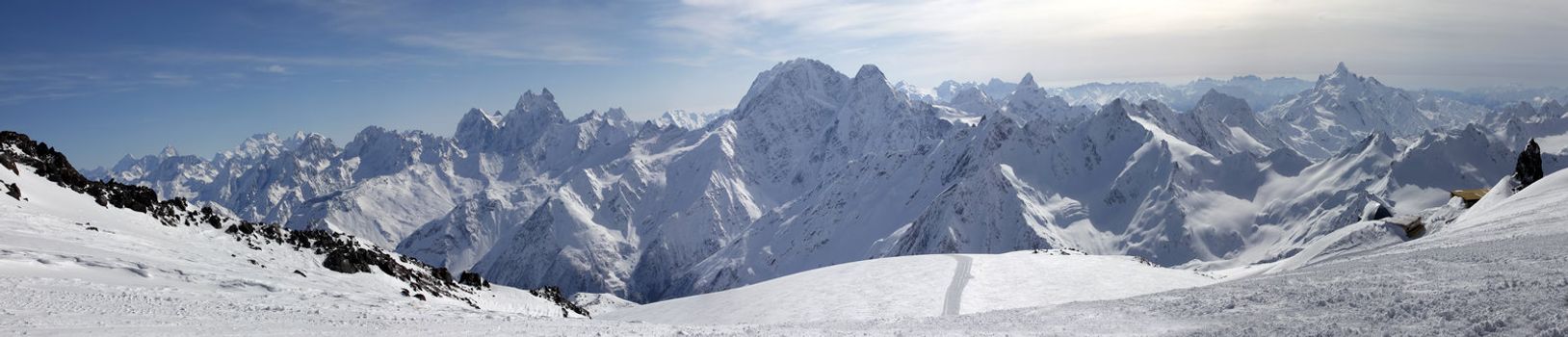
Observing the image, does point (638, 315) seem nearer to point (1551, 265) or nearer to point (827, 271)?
point (827, 271)

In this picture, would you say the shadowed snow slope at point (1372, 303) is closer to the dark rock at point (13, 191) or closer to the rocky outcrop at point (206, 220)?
the rocky outcrop at point (206, 220)

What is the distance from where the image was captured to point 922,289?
3734 centimetres

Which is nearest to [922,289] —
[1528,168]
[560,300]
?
[560,300]

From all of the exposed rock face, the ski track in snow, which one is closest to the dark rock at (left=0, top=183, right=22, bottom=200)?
the ski track in snow

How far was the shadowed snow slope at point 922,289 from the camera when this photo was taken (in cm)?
3356

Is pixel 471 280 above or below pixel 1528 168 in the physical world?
above

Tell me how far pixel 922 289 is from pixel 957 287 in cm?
177

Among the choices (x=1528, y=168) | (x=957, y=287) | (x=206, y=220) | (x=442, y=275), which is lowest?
(x=957, y=287)

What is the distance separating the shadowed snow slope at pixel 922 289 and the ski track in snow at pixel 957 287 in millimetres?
47

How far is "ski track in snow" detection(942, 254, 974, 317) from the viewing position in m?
32.4

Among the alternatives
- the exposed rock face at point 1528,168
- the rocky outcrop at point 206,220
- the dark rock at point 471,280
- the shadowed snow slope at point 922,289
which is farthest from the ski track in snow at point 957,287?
the exposed rock face at point 1528,168

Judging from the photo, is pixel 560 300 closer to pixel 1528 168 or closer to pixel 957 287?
pixel 957 287

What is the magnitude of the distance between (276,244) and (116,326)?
862 inches

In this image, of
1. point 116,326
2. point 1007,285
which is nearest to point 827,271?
point 1007,285
